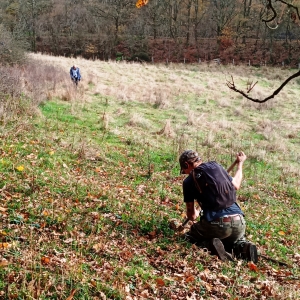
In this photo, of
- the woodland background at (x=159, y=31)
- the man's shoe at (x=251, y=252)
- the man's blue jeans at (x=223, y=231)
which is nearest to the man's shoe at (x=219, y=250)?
the man's blue jeans at (x=223, y=231)

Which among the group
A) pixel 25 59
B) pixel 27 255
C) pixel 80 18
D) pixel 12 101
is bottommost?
pixel 27 255

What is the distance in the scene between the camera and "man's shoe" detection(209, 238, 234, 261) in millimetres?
4445

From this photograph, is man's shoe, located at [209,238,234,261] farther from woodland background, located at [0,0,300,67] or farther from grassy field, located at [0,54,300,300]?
woodland background, located at [0,0,300,67]

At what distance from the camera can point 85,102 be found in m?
14.7

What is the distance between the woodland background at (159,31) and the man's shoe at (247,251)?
3933 centimetres

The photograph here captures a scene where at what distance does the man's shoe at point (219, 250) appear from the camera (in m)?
4.45

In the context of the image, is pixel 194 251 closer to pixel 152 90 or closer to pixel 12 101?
pixel 12 101

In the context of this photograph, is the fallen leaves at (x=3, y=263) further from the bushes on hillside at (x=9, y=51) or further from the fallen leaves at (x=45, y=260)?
the bushes on hillside at (x=9, y=51)

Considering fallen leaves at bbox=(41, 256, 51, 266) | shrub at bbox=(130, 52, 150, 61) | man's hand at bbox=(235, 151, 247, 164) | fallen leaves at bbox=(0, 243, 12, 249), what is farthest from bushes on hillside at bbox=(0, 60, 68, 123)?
shrub at bbox=(130, 52, 150, 61)

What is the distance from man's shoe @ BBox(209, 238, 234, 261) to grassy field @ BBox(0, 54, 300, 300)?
91 mm

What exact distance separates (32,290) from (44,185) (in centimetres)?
292

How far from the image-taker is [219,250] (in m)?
4.46

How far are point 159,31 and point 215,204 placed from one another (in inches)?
1861

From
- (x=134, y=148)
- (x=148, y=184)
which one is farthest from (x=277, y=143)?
(x=148, y=184)
